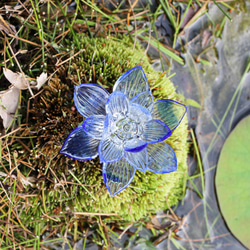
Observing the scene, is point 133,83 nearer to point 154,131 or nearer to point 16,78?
point 154,131

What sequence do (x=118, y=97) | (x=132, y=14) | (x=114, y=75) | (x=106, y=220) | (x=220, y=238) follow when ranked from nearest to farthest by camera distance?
(x=118, y=97)
(x=114, y=75)
(x=106, y=220)
(x=132, y=14)
(x=220, y=238)

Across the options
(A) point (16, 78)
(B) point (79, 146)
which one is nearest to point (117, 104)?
(B) point (79, 146)

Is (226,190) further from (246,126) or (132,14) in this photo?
(132,14)

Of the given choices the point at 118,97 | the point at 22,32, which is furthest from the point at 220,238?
the point at 22,32

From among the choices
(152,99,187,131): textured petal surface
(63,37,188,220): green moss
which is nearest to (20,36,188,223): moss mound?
(63,37,188,220): green moss

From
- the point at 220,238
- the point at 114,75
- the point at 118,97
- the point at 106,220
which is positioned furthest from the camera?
the point at 220,238

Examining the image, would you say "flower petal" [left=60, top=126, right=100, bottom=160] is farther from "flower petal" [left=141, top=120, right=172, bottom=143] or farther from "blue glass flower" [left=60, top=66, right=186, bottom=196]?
"flower petal" [left=141, top=120, right=172, bottom=143]
